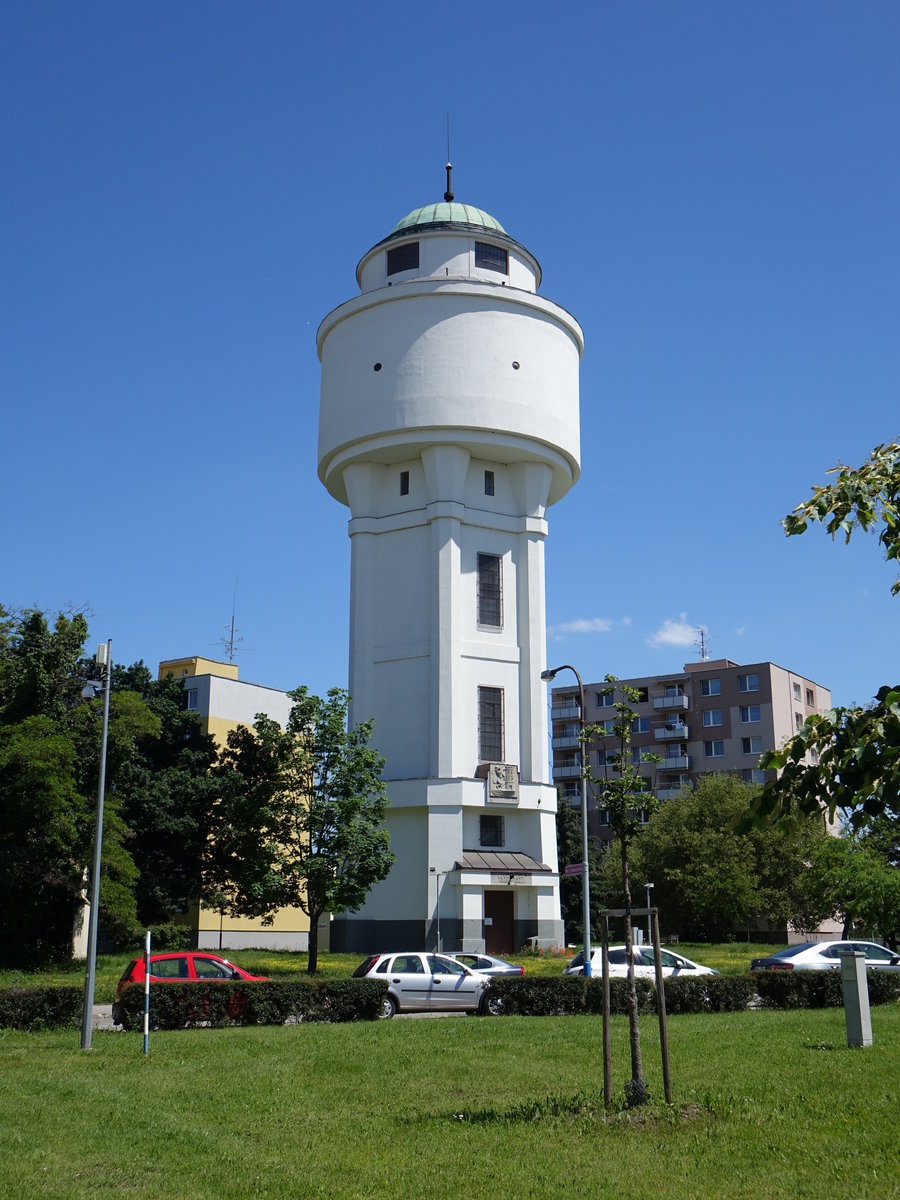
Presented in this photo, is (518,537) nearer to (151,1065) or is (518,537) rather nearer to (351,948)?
(351,948)

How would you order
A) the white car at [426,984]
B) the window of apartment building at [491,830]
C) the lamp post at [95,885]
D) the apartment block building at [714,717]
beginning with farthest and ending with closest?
1. the apartment block building at [714,717]
2. the window of apartment building at [491,830]
3. the white car at [426,984]
4. the lamp post at [95,885]

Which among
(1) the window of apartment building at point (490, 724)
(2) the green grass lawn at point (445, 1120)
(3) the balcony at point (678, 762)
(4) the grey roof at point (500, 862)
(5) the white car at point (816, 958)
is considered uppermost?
(3) the balcony at point (678, 762)

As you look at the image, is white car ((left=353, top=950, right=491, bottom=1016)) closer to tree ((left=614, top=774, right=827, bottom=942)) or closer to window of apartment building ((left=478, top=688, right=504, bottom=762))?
window of apartment building ((left=478, top=688, right=504, bottom=762))

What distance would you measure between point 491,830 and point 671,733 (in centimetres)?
4413

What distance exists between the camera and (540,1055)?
651 inches

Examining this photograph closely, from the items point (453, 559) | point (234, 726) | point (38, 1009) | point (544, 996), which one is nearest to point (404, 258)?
point (453, 559)

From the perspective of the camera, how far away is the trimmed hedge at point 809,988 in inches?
941

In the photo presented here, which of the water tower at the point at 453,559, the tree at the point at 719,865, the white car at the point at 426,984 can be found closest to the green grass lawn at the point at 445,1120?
the white car at the point at 426,984

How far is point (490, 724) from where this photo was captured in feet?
141

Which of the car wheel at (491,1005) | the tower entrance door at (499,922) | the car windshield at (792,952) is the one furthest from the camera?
the tower entrance door at (499,922)

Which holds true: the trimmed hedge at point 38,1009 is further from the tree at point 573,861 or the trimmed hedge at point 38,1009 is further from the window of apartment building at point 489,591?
the tree at point 573,861

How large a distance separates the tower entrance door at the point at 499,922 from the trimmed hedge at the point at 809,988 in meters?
17.9

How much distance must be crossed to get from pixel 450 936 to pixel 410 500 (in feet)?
51.9

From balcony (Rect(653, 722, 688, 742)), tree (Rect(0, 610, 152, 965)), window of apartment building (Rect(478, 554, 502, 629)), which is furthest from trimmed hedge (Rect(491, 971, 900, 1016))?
balcony (Rect(653, 722, 688, 742))
